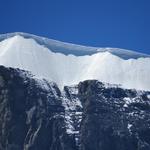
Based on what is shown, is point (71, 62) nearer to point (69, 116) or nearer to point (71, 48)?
point (71, 48)

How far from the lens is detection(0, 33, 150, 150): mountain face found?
11381cm

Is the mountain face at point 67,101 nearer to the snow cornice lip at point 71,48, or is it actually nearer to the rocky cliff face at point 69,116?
the rocky cliff face at point 69,116

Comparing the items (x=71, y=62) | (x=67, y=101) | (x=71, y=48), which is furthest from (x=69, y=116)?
(x=71, y=48)

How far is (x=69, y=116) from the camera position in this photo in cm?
11681

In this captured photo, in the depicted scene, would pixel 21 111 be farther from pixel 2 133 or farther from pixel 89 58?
pixel 89 58

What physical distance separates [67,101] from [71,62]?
1558 centimetres

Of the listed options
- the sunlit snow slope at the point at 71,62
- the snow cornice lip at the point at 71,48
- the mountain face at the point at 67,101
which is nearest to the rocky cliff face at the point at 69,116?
the mountain face at the point at 67,101

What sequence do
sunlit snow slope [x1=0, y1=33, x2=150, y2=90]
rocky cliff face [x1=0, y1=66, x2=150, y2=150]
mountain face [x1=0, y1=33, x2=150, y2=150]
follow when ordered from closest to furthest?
rocky cliff face [x1=0, y1=66, x2=150, y2=150]
mountain face [x1=0, y1=33, x2=150, y2=150]
sunlit snow slope [x1=0, y1=33, x2=150, y2=90]

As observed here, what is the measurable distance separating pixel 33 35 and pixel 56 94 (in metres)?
19.4

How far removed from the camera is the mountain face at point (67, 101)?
114 meters

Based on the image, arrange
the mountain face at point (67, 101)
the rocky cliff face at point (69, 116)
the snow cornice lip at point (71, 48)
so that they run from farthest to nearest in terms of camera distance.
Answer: the snow cornice lip at point (71, 48) < the mountain face at point (67, 101) < the rocky cliff face at point (69, 116)

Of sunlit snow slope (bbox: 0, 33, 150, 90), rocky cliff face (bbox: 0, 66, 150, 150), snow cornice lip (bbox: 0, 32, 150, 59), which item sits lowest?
rocky cliff face (bbox: 0, 66, 150, 150)

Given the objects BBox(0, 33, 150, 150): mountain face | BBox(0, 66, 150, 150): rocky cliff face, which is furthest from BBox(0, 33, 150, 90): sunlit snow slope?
BBox(0, 66, 150, 150): rocky cliff face

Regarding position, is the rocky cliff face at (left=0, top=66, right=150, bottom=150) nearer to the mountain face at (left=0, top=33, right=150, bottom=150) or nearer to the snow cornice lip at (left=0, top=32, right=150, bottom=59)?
the mountain face at (left=0, top=33, right=150, bottom=150)
